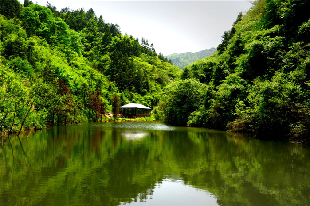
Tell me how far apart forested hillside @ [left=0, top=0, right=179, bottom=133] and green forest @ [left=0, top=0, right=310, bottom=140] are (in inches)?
4.1

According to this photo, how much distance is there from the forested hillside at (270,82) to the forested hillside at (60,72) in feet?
44.0

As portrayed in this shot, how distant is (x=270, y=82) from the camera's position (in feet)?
46.5

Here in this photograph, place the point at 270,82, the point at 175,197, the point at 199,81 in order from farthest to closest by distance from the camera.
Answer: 1. the point at 199,81
2. the point at 270,82
3. the point at 175,197

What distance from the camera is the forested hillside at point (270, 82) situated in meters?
12.9

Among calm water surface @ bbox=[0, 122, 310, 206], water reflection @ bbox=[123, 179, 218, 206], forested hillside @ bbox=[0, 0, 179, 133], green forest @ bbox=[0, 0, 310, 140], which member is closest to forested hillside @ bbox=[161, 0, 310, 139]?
green forest @ bbox=[0, 0, 310, 140]

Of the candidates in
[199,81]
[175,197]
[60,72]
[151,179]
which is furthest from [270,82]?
[60,72]

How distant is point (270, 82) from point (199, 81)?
1667 centimetres

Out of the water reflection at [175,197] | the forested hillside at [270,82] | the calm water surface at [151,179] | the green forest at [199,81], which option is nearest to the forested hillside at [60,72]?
the green forest at [199,81]

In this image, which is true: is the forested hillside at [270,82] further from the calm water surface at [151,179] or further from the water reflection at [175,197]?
the water reflection at [175,197]

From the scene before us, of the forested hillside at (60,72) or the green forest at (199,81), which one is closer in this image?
the green forest at (199,81)

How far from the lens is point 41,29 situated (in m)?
42.9

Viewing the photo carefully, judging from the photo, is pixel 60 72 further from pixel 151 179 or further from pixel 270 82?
pixel 151 179

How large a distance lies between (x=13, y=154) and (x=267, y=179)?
7.85m

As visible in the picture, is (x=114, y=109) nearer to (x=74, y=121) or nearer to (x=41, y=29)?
(x=74, y=121)
